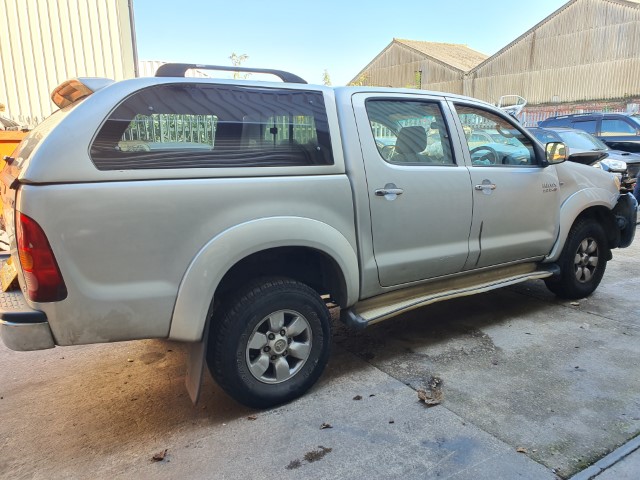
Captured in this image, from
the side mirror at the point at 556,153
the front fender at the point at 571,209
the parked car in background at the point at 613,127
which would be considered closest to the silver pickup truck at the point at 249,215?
the side mirror at the point at 556,153

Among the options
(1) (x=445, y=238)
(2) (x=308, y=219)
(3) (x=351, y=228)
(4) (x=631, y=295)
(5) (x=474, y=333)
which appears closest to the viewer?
(2) (x=308, y=219)

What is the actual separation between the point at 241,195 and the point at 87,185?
0.75 m

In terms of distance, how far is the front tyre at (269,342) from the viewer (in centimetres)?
266

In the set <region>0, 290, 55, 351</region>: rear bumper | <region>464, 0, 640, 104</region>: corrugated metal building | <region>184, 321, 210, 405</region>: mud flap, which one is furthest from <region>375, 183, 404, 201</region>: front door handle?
<region>464, 0, 640, 104</region>: corrugated metal building

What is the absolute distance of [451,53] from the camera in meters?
44.8

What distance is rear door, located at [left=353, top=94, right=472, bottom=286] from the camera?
123 inches

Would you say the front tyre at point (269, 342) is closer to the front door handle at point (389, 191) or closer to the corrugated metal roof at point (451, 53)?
the front door handle at point (389, 191)

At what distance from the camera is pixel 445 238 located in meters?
3.49

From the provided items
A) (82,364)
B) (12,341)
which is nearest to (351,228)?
(12,341)

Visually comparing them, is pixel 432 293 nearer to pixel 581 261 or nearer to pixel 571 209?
pixel 571 209

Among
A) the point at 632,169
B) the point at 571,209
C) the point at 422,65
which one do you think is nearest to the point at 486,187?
the point at 571,209

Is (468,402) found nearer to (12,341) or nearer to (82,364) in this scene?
(12,341)

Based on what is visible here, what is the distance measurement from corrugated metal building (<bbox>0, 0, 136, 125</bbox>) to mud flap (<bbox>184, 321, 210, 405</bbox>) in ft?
24.2

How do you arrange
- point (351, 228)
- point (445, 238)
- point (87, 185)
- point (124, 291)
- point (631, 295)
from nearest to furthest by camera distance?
point (87, 185) < point (124, 291) < point (351, 228) < point (445, 238) < point (631, 295)
